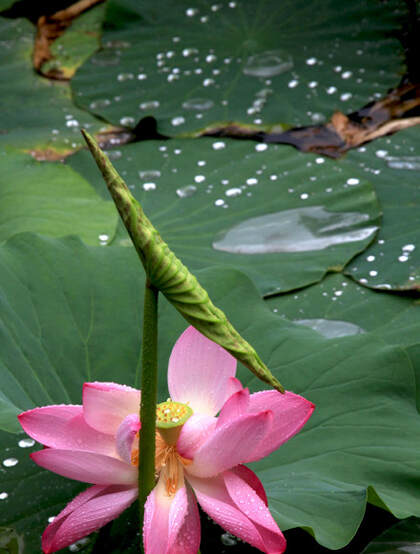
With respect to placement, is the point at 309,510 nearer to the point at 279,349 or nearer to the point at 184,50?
the point at 279,349

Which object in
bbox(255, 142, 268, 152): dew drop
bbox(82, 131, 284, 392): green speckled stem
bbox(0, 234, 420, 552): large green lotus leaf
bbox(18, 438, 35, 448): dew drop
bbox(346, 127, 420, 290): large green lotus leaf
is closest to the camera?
bbox(82, 131, 284, 392): green speckled stem

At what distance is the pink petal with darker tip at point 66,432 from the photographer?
0.77 m

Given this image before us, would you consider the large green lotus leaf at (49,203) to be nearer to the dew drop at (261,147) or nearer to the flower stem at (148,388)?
the dew drop at (261,147)

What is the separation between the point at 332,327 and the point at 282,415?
0.78 m

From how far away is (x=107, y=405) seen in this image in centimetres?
76

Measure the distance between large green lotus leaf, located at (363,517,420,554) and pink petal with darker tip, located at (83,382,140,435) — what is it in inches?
18.5

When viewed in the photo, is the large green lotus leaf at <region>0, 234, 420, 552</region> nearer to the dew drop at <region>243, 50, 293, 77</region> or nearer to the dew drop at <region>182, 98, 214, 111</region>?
the dew drop at <region>182, 98, 214, 111</region>

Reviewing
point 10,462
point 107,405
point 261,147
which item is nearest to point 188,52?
point 261,147

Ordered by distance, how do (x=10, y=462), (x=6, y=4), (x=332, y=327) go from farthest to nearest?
(x=6, y=4)
(x=332, y=327)
(x=10, y=462)

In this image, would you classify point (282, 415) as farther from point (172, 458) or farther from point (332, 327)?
point (332, 327)

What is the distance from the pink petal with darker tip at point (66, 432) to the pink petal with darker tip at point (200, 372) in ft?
0.34

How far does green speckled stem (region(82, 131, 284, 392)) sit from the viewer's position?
557 millimetres

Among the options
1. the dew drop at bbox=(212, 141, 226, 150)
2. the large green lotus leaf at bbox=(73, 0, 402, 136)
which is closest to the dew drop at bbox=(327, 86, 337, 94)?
the large green lotus leaf at bbox=(73, 0, 402, 136)

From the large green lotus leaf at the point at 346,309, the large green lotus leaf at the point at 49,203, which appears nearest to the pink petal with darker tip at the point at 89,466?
the large green lotus leaf at the point at 346,309
